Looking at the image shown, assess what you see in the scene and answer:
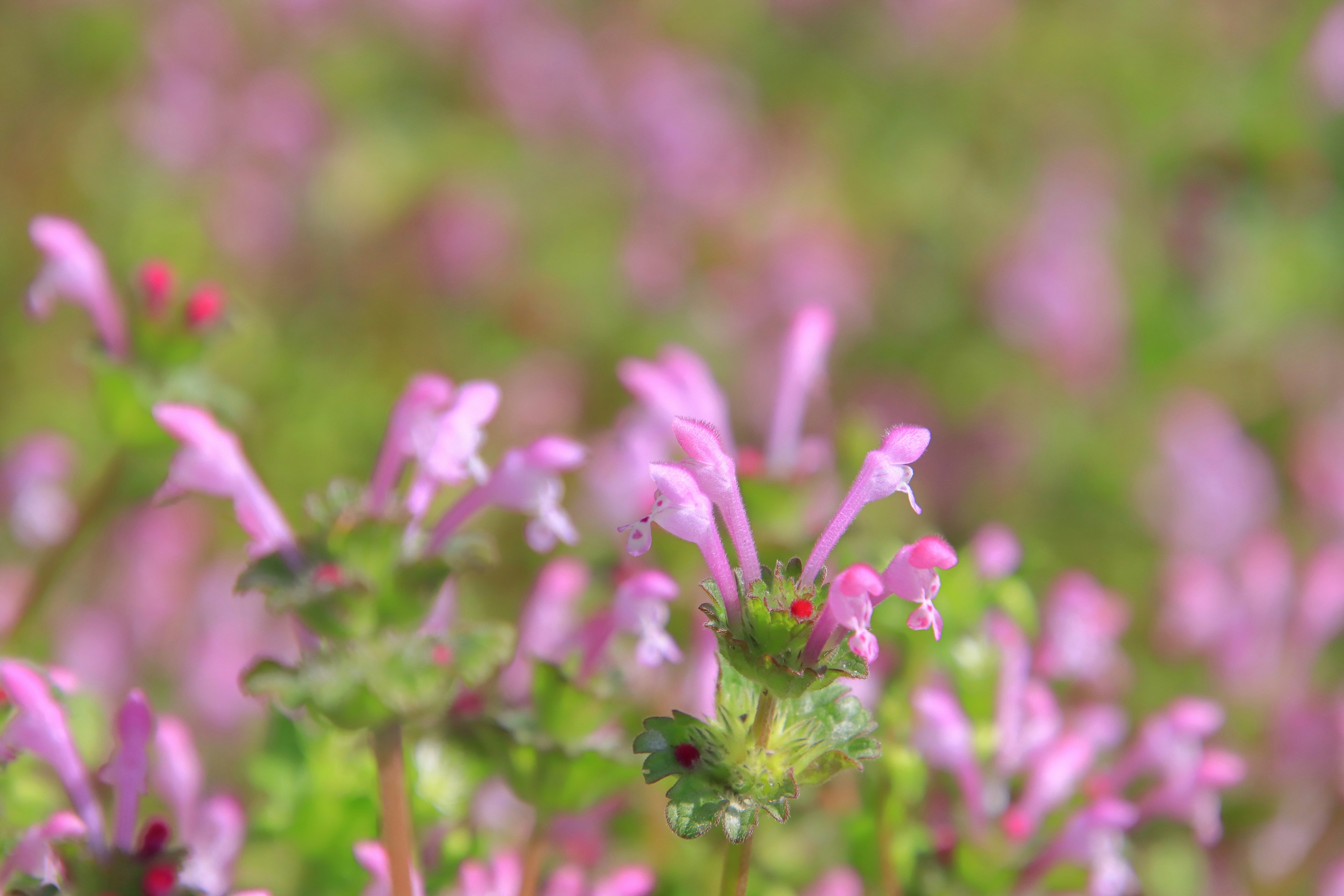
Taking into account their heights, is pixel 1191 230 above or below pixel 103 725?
above

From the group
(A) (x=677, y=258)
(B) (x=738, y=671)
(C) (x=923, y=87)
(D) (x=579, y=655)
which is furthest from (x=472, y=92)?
(B) (x=738, y=671)

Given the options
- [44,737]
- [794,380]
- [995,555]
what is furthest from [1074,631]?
[44,737]

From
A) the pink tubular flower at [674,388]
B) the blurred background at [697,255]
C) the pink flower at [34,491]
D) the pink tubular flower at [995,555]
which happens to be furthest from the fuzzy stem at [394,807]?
the blurred background at [697,255]

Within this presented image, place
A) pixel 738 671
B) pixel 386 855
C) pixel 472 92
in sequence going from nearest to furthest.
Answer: pixel 738 671 → pixel 386 855 → pixel 472 92

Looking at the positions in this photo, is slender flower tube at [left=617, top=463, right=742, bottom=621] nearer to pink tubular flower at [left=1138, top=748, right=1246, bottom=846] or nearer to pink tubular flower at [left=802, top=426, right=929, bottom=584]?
pink tubular flower at [left=802, top=426, right=929, bottom=584]

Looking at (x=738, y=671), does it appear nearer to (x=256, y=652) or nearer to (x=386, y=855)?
(x=386, y=855)

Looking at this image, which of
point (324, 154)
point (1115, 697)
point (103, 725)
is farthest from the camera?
point (324, 154)

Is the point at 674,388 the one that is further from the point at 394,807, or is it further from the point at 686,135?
the point at 686,135

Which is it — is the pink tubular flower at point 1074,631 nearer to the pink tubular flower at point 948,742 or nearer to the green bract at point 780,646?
the pink tubular flower at point 948,742
